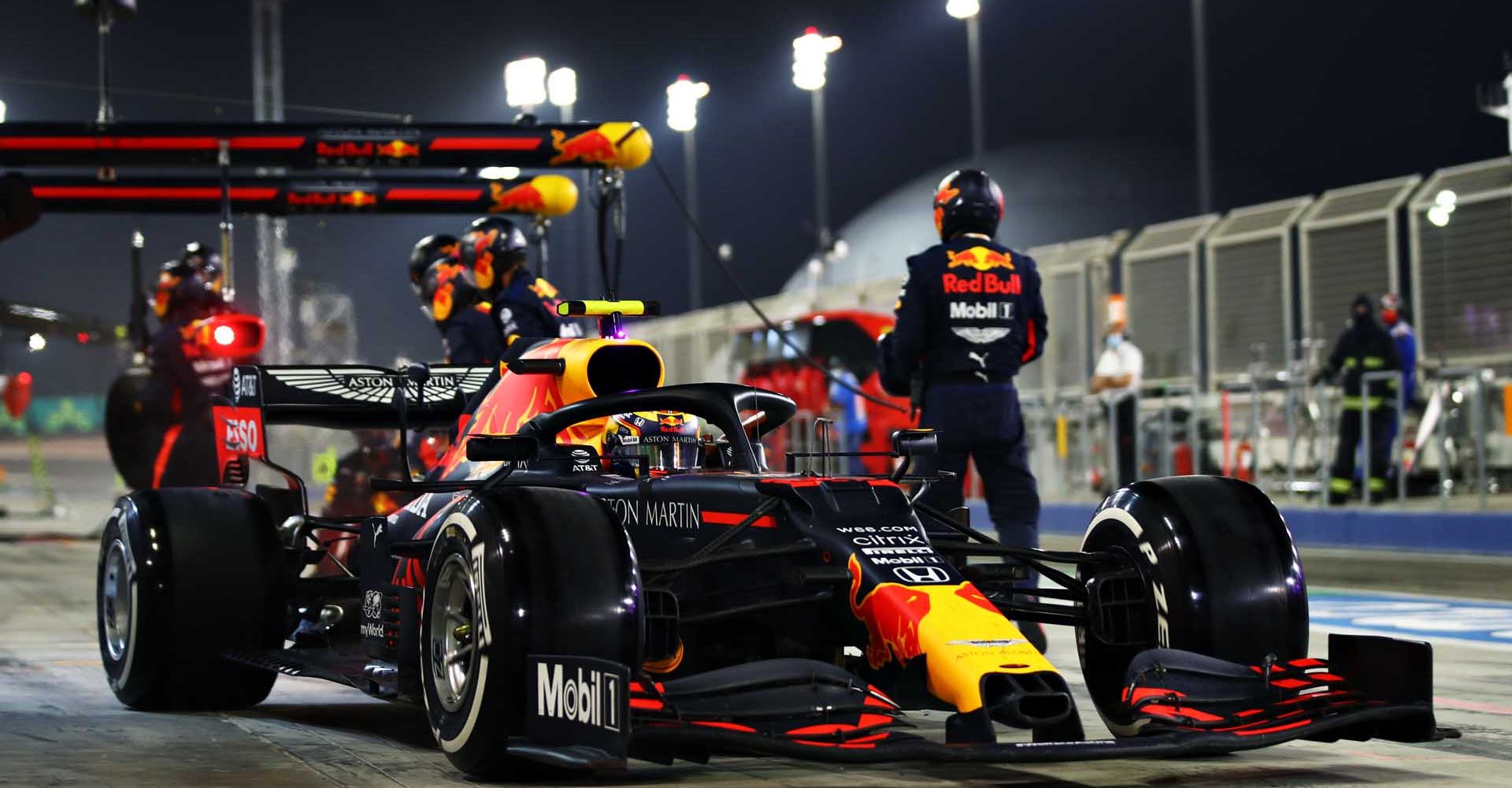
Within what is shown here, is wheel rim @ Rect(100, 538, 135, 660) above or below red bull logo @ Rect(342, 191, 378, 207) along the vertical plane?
below

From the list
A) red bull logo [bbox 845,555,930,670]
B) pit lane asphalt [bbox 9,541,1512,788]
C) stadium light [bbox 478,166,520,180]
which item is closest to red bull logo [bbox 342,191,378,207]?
stadium light [bbox 478,166,520,180]

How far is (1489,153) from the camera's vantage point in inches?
2180

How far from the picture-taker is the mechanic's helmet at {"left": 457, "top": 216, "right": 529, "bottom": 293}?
1170 cm

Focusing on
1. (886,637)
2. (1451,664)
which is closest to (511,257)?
(1451,664)

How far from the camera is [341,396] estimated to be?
348 inches

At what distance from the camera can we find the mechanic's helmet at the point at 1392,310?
2006 cm

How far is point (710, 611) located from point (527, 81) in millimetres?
15034

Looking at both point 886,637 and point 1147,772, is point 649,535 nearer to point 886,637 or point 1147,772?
point 886,637

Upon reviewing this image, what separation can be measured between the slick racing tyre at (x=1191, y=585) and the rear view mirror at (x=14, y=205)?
950cm

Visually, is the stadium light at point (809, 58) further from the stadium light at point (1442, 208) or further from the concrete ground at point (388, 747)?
the concrete ground at point (388, 747)

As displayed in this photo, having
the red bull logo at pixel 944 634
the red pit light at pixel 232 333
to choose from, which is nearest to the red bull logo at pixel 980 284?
the red bull logo at pixel 944 634

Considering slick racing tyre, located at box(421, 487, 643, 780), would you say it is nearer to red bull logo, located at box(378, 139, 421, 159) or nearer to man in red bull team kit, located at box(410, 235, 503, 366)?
man in red bull team kit, located at box(410, 235, 503, 366)

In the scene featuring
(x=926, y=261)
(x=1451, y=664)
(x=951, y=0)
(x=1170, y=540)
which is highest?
(x=951, y=0)

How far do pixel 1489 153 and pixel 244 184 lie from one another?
46.9 m
